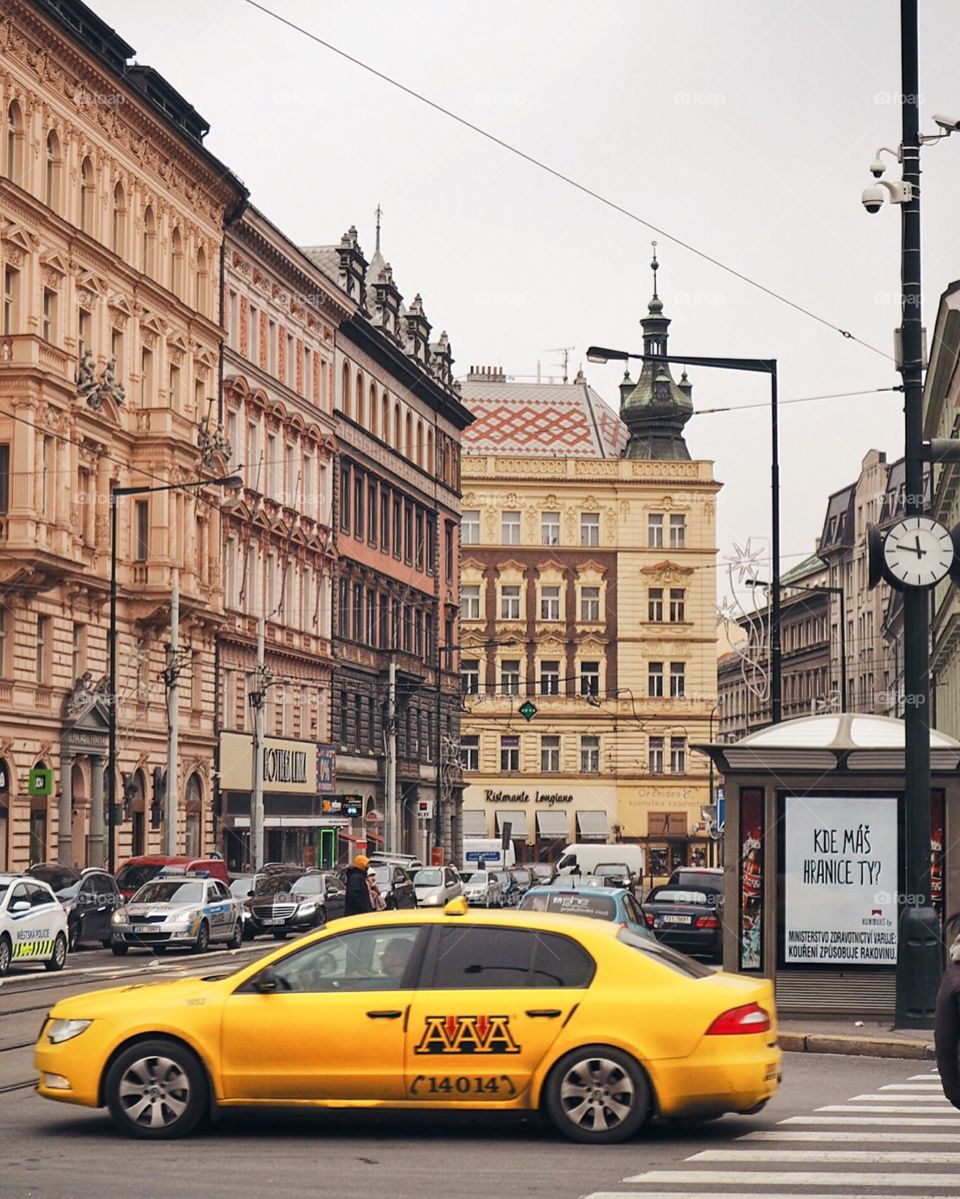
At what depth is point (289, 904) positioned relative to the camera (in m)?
47.3

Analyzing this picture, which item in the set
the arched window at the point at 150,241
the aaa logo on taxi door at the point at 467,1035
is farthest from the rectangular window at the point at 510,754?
the aaa logo on taxi door at the point at 467,1035

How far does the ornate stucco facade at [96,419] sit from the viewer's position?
49656 mm

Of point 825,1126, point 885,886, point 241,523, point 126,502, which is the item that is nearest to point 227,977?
point 825,1126

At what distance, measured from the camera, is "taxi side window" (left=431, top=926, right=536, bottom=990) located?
13531 mm

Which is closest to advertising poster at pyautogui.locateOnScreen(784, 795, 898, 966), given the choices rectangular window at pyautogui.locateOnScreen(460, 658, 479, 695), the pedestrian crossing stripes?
the pedestrian crossing stripes

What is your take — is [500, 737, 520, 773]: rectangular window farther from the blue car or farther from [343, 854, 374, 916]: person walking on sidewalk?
the blue car

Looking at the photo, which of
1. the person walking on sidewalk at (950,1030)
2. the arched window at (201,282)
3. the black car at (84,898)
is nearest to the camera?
the person walking on sidewalk at (950,1030)

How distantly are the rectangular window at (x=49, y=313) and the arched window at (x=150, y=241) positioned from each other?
751 cm

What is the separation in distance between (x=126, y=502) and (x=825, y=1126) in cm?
4483

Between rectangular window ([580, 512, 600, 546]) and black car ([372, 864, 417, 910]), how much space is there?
58.5 meters

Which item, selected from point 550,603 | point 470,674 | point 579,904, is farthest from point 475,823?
point 579,904

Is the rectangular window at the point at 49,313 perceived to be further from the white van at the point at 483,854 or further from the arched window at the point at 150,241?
the white van at the point at 483,854

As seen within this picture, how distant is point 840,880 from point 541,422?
3875 inches

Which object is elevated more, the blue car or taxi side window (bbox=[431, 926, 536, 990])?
taxi side window (bbox=[431, 926, 536, 990])
